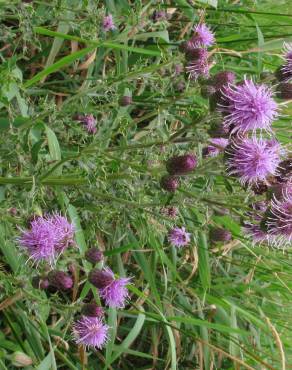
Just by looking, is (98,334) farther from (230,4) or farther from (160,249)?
(230,4)

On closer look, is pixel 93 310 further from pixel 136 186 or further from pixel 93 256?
pixel 136 186

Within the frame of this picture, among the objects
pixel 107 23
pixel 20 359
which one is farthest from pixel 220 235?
pixel 107 23

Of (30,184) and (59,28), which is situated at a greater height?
(59,28)

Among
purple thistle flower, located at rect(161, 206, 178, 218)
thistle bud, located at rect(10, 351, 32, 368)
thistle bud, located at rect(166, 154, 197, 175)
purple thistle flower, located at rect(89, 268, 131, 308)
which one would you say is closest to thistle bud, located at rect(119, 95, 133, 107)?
purple thistle flower, located at rect(161, 206, 178, 218)

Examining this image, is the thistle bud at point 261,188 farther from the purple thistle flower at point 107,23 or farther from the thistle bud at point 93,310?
the purple thistle flower at point 107,23

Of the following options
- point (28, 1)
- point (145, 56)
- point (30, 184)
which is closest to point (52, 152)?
point (30, 184)

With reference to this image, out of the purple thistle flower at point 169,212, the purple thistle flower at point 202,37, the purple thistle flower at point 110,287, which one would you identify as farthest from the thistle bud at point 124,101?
the purple thistle flower at point 110,287

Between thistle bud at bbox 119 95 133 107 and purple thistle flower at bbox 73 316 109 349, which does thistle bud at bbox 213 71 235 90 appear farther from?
purple thistle flower at bbox 73 316 109 349
